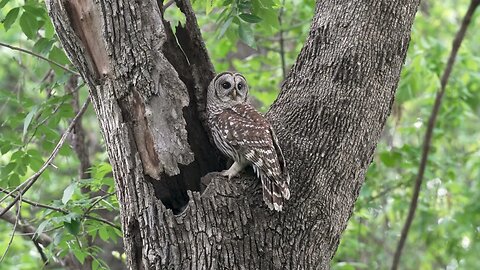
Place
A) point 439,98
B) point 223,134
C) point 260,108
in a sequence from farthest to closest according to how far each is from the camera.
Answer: point 260,108, point 223,134, point 439,98

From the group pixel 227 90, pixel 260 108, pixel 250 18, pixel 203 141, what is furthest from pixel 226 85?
pixel 260 108

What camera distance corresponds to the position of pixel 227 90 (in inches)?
171

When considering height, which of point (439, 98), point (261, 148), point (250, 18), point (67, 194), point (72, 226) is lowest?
point (72, 226)

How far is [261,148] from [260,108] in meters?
3.33

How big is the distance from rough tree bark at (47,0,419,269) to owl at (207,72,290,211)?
0.22ft

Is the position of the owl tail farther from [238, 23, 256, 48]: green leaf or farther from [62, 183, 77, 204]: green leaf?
[238, 23, 256, 48]: green leaf

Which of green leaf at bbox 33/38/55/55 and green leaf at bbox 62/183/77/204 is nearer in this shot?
green leaf at bbox 62/183/77/204

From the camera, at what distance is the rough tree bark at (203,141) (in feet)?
9.83

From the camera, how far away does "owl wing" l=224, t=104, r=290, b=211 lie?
304cm

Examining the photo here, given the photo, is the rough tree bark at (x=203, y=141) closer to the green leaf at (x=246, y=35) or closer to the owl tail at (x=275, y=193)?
the owl tail at (x=275, y=193)

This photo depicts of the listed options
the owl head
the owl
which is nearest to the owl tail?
the owl

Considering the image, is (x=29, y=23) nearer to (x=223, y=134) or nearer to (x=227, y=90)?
(x=227, y=90)

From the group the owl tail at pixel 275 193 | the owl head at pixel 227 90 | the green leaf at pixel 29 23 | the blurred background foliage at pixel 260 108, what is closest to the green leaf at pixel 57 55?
the blurred background foliage at pixel 260 108

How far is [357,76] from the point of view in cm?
338
